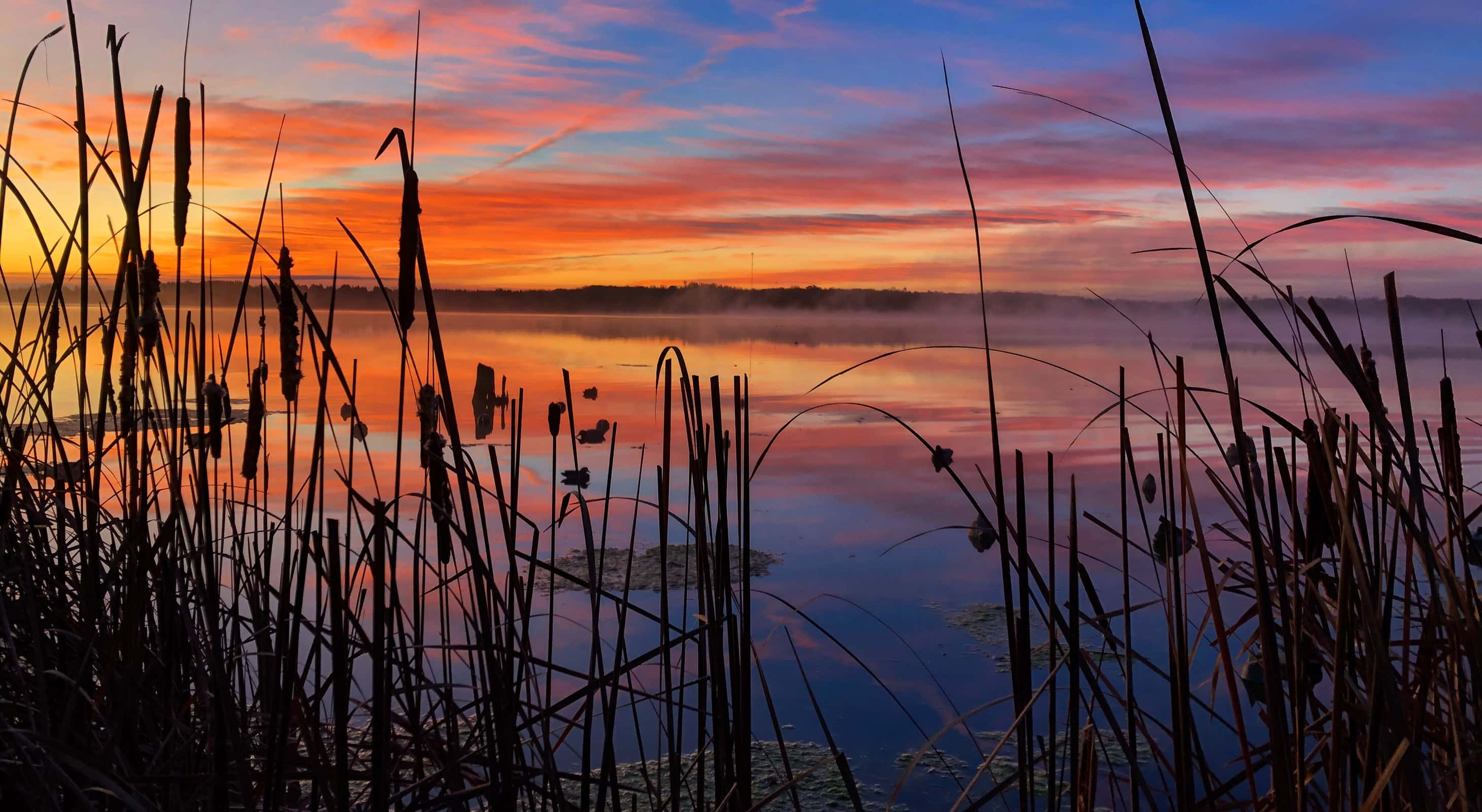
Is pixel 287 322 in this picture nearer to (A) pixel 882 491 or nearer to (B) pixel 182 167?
(B) pixel 182 167

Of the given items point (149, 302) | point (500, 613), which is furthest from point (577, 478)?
point (149, 302)

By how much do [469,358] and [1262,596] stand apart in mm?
15473

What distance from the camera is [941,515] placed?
5.43 meters

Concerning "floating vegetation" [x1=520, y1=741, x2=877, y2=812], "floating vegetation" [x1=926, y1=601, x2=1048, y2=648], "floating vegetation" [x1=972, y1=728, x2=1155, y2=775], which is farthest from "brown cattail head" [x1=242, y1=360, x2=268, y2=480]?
"floating vegetation" [x1=926, y1=601, x2=1048, y2=648]

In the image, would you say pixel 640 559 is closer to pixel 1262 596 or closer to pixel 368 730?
pixel 368 730

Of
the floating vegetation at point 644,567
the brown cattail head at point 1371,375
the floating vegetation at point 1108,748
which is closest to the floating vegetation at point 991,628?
the floating vegetation at point 1108,748

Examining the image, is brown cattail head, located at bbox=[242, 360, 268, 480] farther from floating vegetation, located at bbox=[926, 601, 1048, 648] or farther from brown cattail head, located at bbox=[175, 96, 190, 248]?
floating vegetation, located at bbox=[926, 601, 1048, 648]

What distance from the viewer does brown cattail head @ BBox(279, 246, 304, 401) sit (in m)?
1.03

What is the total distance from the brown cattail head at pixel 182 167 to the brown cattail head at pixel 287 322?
10cm

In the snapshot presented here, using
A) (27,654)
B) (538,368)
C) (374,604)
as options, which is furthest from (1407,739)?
(538,368)

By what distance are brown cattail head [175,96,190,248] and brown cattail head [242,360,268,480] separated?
0.21 meters

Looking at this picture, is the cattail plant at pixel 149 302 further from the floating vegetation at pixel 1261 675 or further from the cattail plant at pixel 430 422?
the floating vegetation at pixel 1261 675

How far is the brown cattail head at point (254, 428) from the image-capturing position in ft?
3.59

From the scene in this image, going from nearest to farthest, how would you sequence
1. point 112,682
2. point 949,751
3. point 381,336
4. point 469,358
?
point 112,682, point 949,751, point 469,358, point 381,336
